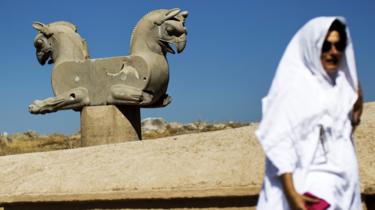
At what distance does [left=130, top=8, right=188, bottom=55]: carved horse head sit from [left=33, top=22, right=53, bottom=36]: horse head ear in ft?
5.54

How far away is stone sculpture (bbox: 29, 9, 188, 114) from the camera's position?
30.0 feet

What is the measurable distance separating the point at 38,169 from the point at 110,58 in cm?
369

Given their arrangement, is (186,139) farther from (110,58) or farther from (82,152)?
(110,58)

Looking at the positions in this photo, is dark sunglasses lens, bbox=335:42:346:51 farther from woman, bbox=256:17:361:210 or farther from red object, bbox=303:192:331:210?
red object, bbox=303:192:331:210

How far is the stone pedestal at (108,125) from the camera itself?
30.3 feet

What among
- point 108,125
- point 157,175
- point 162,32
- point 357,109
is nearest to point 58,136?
point 108,125

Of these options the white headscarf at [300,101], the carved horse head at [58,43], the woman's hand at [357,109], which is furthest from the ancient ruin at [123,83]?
the white headscarf at [300,101]

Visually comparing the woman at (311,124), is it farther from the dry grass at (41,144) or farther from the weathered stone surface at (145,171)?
the dry grass at (41,144)

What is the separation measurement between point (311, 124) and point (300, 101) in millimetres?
105

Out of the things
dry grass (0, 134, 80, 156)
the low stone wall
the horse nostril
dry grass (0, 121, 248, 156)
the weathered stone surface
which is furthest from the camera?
dry grass (0, 121, 248, 156)

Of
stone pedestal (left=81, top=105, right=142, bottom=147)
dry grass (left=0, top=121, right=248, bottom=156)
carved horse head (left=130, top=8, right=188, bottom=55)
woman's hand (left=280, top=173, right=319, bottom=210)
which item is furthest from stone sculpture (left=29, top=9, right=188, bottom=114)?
dry grass (left=0, top=121, right=248, bottom=156)

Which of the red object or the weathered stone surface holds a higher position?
the red object

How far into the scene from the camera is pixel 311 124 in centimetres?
255

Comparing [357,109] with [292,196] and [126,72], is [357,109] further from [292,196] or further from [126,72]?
[126,72]
